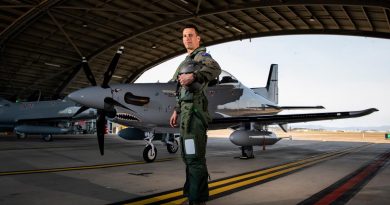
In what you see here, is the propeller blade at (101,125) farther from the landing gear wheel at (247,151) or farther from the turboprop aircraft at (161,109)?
the landing gear wheel at (247,151)

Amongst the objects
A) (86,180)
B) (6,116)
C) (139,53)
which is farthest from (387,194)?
(139,53)

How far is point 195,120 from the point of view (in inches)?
141

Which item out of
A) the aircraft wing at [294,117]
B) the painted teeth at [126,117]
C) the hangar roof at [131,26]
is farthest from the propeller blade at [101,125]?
the hangar roof at [131,26]

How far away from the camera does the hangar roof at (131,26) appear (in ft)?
73.5

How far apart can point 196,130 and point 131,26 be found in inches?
1005

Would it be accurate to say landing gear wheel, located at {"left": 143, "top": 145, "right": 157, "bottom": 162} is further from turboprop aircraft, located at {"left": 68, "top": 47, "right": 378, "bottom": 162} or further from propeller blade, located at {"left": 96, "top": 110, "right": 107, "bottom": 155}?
propeller blade, located at {"left": 96, "top": 110, "right": 107, "bottom": 155}

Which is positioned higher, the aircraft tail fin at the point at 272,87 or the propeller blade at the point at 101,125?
the aircraft tail fin at the point at 272,87

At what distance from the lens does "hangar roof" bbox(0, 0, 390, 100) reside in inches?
882

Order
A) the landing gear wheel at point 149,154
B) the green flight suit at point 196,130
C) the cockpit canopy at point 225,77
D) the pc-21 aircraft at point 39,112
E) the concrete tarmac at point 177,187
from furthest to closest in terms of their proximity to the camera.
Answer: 1. the pc-21 aircraft at point 39,112
2. the cockpit canopy at point 225,77
3. the landing gear wheel at point 149,154
4. the concrete tarmac at point 177,187
5. the green flight suit at point 196,130

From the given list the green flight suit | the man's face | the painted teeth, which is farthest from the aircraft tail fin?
the green flight suit

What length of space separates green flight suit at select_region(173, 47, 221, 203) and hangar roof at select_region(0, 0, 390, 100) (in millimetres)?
19336

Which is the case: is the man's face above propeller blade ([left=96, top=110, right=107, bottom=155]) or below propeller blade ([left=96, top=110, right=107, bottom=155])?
above

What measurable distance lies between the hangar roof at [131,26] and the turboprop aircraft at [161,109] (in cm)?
1161

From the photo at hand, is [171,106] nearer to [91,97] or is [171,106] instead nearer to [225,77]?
[91,97]
